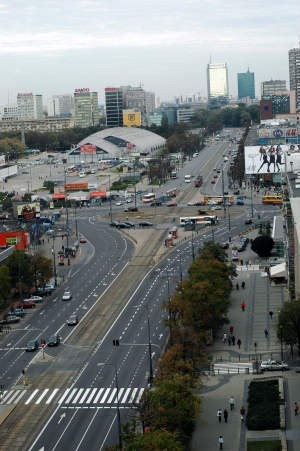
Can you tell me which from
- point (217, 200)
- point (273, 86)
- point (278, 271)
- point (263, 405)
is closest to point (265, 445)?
point (263, 405)

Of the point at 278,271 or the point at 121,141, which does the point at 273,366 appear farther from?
the point at 121,141

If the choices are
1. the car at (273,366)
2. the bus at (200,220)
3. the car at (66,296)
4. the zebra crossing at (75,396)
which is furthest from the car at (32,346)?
the bus at (200,220)

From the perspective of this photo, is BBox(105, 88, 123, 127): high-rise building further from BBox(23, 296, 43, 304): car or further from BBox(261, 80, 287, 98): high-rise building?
BBox(23, 296, 43, 304): car

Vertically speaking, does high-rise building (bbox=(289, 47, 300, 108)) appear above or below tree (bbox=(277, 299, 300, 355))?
above

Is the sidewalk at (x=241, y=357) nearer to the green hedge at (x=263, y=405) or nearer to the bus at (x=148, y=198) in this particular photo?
the green hedge at (x=263, y=405)

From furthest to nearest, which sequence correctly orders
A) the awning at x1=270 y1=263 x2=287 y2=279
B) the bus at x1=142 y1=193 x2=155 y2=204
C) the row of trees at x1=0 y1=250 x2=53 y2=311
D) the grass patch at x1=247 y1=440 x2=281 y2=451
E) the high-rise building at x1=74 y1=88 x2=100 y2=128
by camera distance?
the high-rise building at x1=74 y1=88 x2=100 y2=128 < the bus at x1=142 y1=193 x2=155 y2=204 < the row of trees at x1=0 y1=250 x2=53 y2=311 < the awning at x1=270 y1=263 x2=287 y2=279 < the grass patch at x1=247 y1=440 x2=281 y2=451

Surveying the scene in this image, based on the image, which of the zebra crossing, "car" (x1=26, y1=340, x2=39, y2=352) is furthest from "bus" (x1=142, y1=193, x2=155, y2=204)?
the zebra crossing
